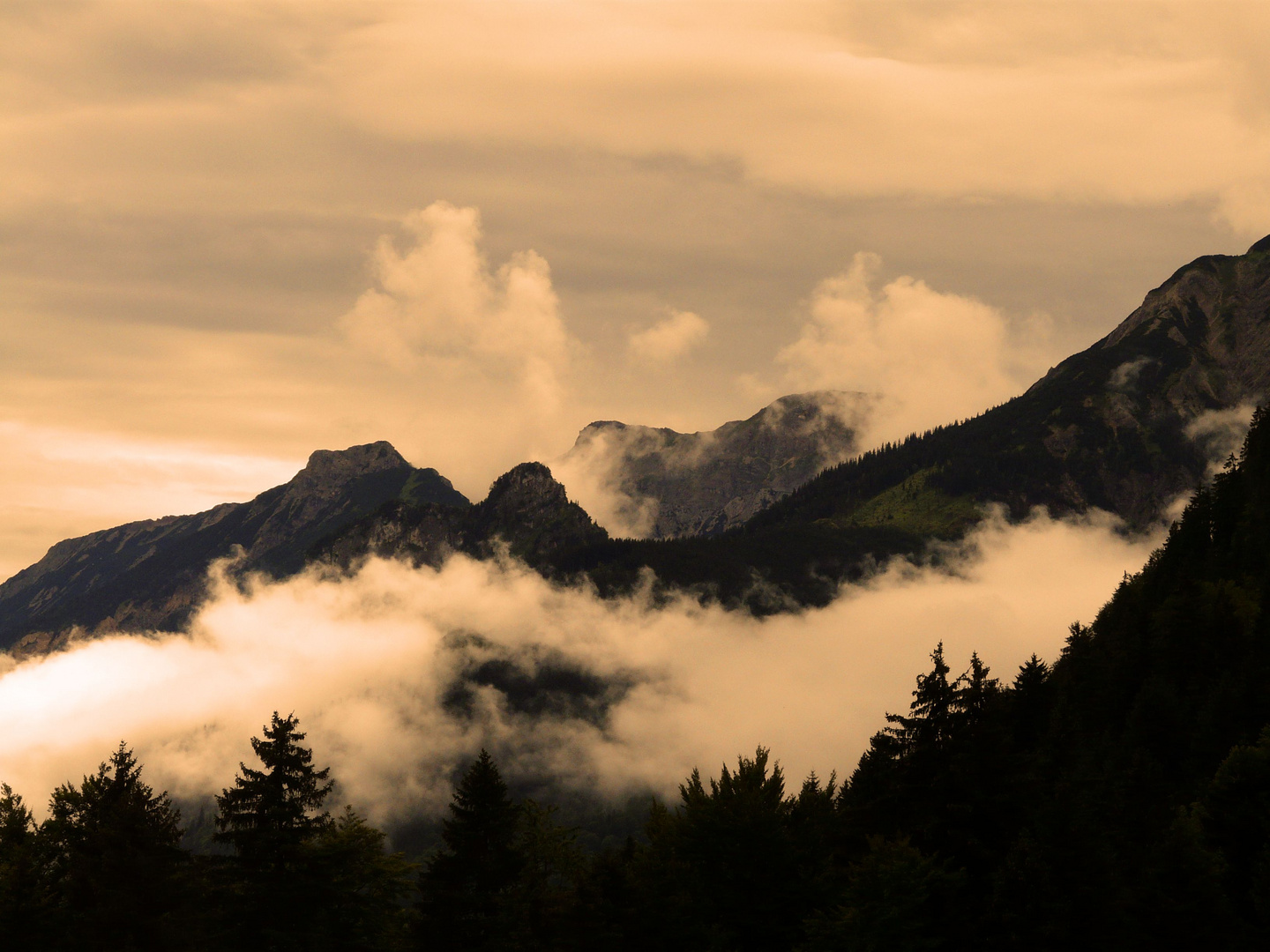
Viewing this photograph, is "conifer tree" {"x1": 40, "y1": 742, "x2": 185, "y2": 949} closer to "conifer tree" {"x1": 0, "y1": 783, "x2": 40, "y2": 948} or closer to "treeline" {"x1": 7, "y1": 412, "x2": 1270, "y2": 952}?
"treeline" {"x1": 7, "y1": 412, "x2": 1270, "y2": 952}

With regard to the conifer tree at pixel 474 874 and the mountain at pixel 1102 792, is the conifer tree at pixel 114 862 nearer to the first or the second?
the conifer tree at pixel 474 874

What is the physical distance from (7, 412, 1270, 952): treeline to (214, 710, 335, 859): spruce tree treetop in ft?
0.50

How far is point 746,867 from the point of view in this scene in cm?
7581

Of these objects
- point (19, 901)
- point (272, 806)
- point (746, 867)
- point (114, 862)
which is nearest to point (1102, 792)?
point (746, 867)

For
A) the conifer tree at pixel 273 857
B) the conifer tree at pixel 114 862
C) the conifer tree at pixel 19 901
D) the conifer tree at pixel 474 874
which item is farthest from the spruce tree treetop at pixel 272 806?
the conifer tree at pixel 19 901

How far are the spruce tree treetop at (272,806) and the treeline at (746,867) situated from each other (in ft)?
0.50

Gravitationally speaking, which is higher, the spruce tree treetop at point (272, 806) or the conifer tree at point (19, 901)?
the spruce tree treetop at point (272, 806)

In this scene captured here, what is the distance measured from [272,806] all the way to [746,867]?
89.6 feet

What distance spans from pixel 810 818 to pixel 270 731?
33168mm

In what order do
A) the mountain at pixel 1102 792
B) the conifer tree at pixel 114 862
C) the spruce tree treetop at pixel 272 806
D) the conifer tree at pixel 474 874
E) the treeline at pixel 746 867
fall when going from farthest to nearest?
the conifer tree at pixel 474 874
the spruce tree treetop at pixel 272 806
the conifer tree at pixel 114 862
the treeline at pixel 746 867
the mountain at pixel 1102 792

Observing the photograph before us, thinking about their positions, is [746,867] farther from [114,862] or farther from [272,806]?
[114,862]

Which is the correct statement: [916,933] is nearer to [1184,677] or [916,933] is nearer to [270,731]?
[270,731]

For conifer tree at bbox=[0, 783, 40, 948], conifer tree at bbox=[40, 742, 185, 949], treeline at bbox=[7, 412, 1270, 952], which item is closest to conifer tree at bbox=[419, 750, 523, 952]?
treeline at bbox=[7, 412, 1270, 952]

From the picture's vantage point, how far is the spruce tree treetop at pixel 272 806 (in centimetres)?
7438
